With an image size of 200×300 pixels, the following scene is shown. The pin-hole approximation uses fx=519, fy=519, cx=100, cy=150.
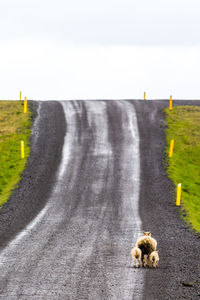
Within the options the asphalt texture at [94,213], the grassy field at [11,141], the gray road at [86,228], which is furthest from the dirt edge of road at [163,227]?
the grassy field at [11,141]

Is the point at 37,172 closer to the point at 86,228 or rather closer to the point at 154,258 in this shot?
the point at 86,228

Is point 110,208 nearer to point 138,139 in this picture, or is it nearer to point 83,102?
point 138,139

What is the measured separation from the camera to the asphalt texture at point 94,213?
1166 cm

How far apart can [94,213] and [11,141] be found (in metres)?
15.9

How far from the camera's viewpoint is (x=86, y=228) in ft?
60.3

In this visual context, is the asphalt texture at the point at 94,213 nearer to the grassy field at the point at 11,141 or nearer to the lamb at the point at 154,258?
the lamb at the point at 154,258

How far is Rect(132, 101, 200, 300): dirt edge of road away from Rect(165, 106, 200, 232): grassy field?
0.53m

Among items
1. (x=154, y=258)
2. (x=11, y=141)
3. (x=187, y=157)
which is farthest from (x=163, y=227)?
(x=11, y=141)

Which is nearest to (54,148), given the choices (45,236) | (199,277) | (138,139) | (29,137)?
(29,137)

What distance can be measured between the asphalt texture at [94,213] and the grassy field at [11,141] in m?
0.69

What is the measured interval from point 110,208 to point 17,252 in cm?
789

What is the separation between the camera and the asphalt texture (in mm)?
11656

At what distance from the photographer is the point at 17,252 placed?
14.7 m

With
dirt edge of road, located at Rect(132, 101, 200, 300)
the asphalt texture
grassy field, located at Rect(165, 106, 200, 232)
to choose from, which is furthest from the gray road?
grassy field, located at Rect(165, 106, 200, 232)
